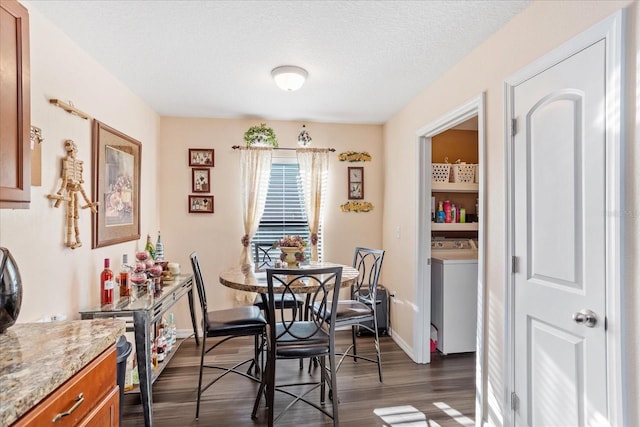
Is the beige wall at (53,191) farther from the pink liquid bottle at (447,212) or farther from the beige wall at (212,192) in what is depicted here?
the pink liquid bottle at (447,212)

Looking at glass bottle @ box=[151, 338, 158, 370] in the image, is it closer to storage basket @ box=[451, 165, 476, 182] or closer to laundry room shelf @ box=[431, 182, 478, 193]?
laundry room shelf @ box=[431, 182, 478, 193]

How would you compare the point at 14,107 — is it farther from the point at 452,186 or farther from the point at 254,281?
the point at 452,186

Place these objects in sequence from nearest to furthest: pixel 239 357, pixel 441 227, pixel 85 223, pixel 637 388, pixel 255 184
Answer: pixel 637 388
pixel 85 223
pixel 239 357
pixel 441 227
pixel 255 184

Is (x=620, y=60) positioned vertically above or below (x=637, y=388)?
above

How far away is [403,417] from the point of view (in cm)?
235

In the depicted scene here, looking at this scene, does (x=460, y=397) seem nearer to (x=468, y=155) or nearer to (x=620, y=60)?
(x=620, y=60)

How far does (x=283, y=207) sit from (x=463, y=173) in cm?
209

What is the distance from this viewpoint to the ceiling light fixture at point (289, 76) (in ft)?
8.38

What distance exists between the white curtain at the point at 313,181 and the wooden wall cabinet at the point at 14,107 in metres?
2.84

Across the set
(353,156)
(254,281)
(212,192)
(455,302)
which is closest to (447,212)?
(455,302)

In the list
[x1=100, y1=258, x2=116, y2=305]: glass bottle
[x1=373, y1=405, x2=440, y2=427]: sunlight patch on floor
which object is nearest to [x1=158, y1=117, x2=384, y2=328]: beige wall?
[x1=100, y1=258, x2=116, y2=305]: glass bottle

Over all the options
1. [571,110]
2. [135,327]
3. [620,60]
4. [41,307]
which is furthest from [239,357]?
[620,60]

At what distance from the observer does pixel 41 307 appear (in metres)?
1.88

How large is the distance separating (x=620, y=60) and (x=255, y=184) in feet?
10.7
